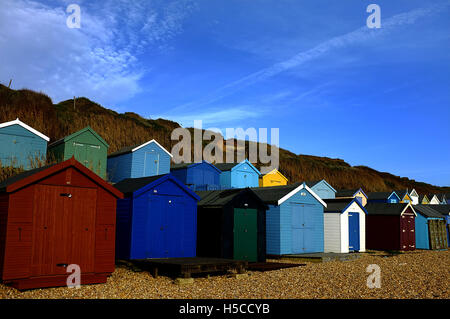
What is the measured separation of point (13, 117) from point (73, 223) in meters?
23.4

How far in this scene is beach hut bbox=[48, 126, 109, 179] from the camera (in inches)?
978

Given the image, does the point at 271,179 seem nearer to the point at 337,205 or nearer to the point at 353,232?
the point at 353,232

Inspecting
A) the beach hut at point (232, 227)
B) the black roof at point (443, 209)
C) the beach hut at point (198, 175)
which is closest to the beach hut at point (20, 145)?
the beach hut at point (198, 175)

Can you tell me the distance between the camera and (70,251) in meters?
10.6

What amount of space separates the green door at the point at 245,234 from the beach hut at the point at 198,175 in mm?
14012

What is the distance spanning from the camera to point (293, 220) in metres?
19.9

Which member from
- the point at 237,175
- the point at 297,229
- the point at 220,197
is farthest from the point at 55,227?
the point at 237,175

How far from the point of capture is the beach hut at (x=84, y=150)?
24.8 m

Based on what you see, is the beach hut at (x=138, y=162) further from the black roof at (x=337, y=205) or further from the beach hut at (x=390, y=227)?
the beach hut at (x=390, y=227)

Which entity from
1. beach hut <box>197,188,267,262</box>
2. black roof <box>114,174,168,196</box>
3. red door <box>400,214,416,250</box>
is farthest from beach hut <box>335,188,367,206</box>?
black roof <box>114,174,168,196</box>

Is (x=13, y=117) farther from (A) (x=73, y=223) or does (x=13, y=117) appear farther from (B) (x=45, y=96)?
(A) (x=73, y=223)

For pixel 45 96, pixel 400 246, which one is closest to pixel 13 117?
pixel 45 96

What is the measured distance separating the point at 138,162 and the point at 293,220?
506 inches

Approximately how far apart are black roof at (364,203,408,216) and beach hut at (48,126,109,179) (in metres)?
18.1
